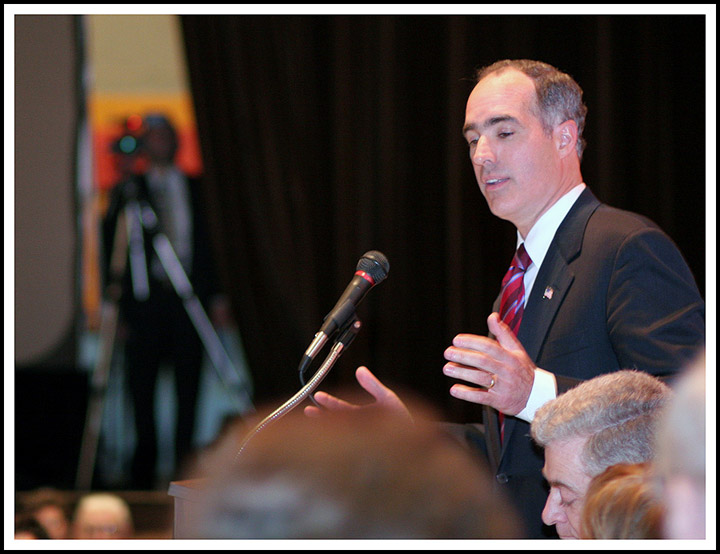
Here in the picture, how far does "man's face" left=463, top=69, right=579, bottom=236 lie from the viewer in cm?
200

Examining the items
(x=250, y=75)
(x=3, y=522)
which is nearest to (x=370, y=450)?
(x=3, y=522)

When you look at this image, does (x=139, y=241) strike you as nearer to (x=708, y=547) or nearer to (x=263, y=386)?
(x=263, y=386)

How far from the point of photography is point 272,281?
415 centimetres

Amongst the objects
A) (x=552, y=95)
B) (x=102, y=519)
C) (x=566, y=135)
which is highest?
(x=552, y=95)

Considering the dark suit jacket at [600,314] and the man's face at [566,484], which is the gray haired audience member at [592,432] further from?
the dark suit jacket at [600,314]

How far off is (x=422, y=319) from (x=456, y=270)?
0.98ft

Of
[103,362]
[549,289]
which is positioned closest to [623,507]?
[549,289]

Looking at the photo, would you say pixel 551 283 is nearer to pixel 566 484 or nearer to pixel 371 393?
pixel 371 393

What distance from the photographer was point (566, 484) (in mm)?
1339

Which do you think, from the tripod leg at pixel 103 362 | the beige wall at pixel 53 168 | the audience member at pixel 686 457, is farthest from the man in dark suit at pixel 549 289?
the tripod leg at pixel 103 362

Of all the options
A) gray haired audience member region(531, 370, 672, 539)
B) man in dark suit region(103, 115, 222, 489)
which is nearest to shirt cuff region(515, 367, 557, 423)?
gray haired audience member region(531, 370, 672, 539)

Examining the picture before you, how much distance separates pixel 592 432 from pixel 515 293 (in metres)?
0.72

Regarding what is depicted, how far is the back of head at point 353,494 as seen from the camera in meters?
0.50

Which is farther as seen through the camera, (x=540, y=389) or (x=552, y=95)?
(x=552, y=95)
